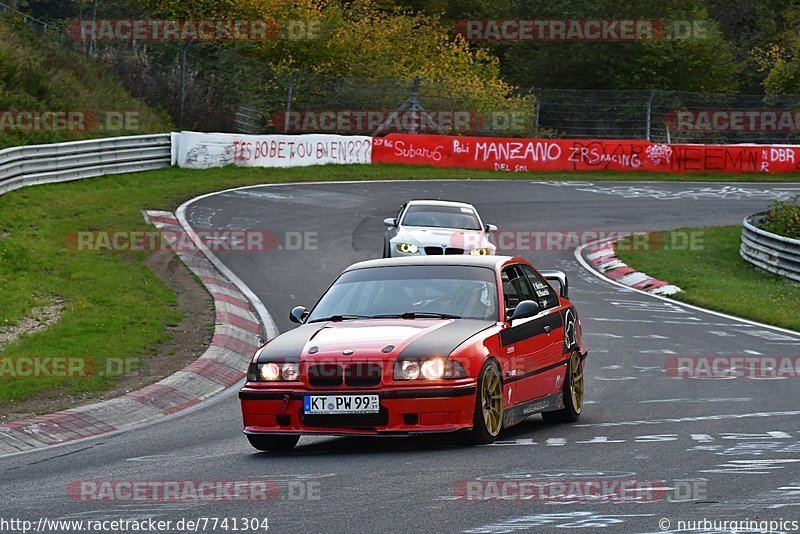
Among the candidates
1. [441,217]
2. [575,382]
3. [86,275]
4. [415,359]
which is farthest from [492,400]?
[441,217]

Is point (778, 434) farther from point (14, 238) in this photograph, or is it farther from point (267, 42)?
point (267, 42)

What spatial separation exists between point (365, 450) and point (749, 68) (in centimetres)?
6781

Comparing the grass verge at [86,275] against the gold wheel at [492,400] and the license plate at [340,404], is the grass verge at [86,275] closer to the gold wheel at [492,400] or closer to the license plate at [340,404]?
the license plate at [340,404]

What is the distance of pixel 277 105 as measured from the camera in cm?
4056

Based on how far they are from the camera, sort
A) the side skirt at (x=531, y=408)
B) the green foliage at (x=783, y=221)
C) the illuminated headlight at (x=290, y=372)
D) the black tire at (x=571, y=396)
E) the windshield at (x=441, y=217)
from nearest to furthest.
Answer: the illuminated headlight at (x=290, y=372)
the side skirt at (x=531, y=408)
the black tire at (x=571, y=396)
the windshield at (x=441, y=217)
the green foliage at (x=783, y=221)

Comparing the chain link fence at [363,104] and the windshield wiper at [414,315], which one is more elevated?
the chain link fence at [363,104]

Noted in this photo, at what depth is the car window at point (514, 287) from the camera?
10234 mm

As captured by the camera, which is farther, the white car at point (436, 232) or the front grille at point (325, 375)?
the white car at point (436, 232)

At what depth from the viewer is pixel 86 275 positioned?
18.8m

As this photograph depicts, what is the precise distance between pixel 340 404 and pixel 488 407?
3.48ft

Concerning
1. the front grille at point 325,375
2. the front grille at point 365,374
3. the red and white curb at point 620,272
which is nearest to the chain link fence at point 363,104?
the red and white curb at point 620,272

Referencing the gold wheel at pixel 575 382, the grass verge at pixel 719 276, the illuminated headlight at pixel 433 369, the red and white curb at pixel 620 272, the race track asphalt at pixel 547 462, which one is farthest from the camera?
the red and white curb at pixel 620 272

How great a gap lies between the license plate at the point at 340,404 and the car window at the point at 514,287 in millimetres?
1892

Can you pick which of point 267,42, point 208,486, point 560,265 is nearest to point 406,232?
point 560,265
